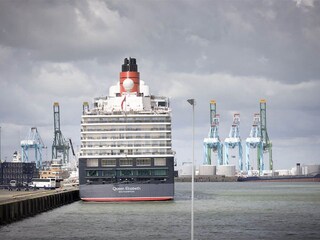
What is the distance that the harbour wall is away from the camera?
75375 mm

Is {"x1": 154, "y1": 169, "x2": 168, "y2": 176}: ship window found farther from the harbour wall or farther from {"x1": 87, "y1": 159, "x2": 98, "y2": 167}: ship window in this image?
the harbour wall

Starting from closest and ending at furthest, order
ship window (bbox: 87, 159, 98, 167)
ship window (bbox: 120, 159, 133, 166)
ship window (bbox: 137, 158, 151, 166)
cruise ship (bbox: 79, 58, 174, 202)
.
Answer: cruise ship (bbox: 79, 58, 174, 202)
ship window (bbox: 137, 158, 151, 166)
ship window (bbox: 120, 159, 133, 166)
ship window (bbox: 87, 159, 98, 167)

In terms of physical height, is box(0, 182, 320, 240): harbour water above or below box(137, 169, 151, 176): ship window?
below

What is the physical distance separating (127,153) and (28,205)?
14.8 meters

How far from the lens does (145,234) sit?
63000 mm

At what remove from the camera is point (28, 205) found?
3408 inches

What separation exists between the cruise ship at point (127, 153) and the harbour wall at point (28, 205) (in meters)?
5.40

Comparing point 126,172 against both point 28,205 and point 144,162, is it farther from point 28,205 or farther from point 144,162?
point 28,205

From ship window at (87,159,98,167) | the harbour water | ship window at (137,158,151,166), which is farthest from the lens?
ship window at (87,159,98,167)

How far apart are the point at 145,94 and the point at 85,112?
10158 millimetres

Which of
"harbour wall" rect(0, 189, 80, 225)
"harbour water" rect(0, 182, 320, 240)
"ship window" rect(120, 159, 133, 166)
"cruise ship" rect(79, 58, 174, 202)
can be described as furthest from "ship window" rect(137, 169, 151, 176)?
"harbour wall" rect(0, 189, 80, 225)

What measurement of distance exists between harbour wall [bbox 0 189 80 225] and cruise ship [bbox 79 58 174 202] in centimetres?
540

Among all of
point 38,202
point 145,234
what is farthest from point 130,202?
point 145,234

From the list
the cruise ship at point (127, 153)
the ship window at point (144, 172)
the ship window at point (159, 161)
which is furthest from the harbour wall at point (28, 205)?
the ship window at point (159, 161)
